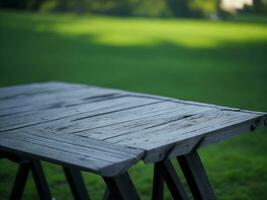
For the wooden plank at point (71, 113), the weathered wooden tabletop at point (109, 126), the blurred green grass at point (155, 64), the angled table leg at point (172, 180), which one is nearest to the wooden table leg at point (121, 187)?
the weathered wooden tabletop at point (109, 126)

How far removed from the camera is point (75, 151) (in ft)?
6.03

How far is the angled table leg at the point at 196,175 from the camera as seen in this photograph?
2.28 m

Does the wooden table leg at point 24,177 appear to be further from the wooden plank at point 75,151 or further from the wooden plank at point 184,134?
the wooden plank at point 184,134

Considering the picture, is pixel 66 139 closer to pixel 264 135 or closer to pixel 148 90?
pixel 264 135

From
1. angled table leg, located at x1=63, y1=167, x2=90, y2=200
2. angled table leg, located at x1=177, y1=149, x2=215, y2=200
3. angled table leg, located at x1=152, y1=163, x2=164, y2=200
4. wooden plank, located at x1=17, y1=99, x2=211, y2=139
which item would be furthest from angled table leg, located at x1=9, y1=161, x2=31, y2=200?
angled table leg, located at x1=177, y1=149, x2=215, y2=200

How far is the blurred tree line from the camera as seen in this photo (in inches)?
877

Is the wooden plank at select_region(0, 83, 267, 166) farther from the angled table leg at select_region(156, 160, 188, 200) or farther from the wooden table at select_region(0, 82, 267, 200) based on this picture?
the angled table leg at select_region(156, 160, 188, 200)

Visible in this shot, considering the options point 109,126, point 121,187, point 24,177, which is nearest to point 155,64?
point 24,177

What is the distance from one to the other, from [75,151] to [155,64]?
14.3 metres

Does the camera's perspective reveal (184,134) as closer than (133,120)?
Yes

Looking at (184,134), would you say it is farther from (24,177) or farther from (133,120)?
(24,177)

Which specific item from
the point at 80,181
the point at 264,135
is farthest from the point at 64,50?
the point at 80,181

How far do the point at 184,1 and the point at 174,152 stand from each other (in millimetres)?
20688

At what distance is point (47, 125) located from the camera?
7.54 feet
